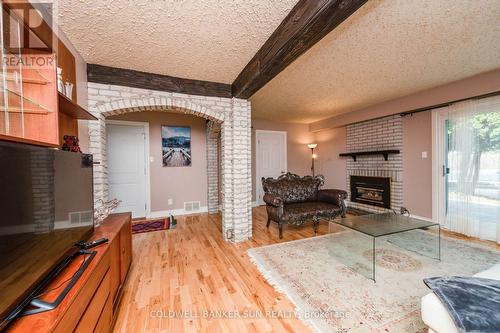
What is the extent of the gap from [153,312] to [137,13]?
2409 millimetres

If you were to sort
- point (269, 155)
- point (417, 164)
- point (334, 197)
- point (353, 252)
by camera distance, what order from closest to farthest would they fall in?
point (353, 252), point (334, 197), point (417, 164), point (269, 155)

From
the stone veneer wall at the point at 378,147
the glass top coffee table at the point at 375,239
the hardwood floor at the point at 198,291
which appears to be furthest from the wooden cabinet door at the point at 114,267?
the stone veneer wall at the point at 378,147

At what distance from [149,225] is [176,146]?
1772 mm

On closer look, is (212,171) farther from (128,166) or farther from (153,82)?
Result: (153,82)

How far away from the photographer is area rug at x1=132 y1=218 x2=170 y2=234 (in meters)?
3.49

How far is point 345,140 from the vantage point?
16.3ft

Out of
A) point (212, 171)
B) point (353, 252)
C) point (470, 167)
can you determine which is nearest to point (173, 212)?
point (212, 171)

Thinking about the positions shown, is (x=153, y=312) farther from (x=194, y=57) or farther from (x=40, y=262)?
(x=194, y=57)

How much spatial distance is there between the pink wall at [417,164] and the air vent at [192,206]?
4.38m

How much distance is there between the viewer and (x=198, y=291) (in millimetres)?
1844

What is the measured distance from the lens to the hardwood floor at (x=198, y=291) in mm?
1466

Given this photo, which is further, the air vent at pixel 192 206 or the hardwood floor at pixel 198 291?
the air vent at pixel 192 206

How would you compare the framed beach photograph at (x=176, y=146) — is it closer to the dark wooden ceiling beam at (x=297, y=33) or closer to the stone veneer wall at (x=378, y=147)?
the dark wooden ceiling beam at (x=297, y=33)

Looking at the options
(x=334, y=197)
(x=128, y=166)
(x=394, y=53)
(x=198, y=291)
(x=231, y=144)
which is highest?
(x=394, y=53)
